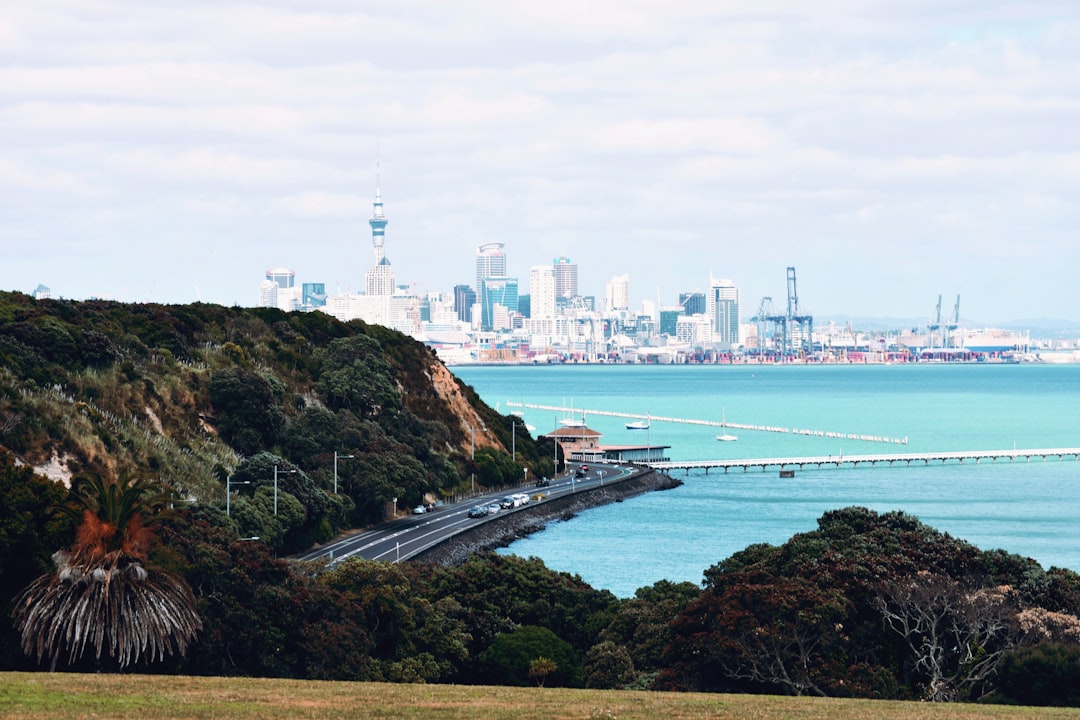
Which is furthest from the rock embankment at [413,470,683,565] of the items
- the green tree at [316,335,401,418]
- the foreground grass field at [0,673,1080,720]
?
the foreground grass field at [0,673,1080,720]

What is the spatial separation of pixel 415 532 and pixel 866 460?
65708mm

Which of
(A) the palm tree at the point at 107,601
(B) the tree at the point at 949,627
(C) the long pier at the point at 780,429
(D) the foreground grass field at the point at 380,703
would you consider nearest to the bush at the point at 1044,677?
(B) the tree at the point at 949,627

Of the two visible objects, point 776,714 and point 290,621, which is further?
point 290,621

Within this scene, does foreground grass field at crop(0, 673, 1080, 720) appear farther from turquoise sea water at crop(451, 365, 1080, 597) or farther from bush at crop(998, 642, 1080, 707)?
turquoise sea water at crop(451, 365, 1080, 597)

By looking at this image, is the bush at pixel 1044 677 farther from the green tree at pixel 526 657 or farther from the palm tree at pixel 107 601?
the palm tree at pixel 107 601

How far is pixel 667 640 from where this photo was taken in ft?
121

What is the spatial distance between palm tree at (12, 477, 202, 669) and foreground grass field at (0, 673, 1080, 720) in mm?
4779

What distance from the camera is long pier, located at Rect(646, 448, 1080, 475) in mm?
124125

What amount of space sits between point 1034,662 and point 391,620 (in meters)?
17.6

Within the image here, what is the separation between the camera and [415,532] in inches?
2820

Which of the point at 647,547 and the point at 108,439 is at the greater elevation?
the point at 108,439

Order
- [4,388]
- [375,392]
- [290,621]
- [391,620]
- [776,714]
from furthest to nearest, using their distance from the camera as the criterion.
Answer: [375,392]
[4,388]
[391,620]
[290,621]
[776,714]

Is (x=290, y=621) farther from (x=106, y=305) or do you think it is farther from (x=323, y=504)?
(x=106, y=305)

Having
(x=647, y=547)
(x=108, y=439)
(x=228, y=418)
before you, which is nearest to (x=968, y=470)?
(x=647, y=547)
